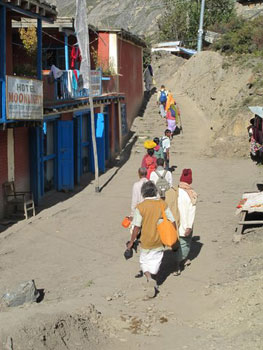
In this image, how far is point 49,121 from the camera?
58.1ft

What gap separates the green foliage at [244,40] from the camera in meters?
35.0

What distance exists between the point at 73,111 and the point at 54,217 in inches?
192

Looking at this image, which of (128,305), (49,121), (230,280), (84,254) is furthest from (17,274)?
(49,121)

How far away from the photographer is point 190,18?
49406mm

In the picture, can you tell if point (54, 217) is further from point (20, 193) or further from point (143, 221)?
point (143, 221)

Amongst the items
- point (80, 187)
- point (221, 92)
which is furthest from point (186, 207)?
point (221, 92)

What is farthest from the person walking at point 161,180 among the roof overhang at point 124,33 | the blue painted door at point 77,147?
the roof overhang at point 124,33

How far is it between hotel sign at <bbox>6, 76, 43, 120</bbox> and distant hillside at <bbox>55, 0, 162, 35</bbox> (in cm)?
7398

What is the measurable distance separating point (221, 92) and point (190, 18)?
21154mm

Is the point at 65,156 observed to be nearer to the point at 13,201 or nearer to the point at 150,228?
the point at 13,201

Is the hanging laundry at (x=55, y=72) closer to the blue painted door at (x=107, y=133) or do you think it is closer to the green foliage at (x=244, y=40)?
the blue painted door at (x=107, y=133)

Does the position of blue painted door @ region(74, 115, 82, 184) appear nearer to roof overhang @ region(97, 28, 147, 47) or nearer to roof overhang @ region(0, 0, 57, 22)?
roof overhang @ region(0, 0, 57, 22)

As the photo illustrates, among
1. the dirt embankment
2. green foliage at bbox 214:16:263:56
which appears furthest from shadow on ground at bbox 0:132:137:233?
green foliage at bbox 214:16:263:56

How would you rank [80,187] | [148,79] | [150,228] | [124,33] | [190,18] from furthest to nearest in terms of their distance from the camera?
[190,18] → [148,79] → [124,33] → [80,187] → [150,228]
